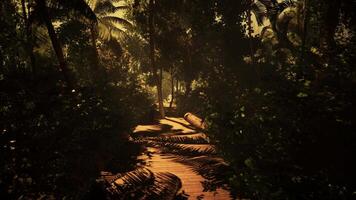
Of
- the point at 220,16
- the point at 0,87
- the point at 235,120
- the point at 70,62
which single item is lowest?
the point at 235,120

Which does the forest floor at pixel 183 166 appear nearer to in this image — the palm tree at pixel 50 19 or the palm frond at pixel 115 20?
the palm tree at pixel 50 19

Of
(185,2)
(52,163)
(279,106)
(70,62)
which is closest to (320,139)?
(279,106)

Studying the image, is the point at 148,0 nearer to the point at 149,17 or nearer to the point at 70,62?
the point at 149,17

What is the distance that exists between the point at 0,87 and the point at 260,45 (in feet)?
104

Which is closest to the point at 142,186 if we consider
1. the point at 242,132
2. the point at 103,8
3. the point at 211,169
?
the point at 211,169

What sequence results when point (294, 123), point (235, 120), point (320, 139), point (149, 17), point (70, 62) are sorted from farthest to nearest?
1. point (149, 17)
2. point (70, 62)
3. point (235, 120)
4. point (294, 123)
5. point (320, 139)

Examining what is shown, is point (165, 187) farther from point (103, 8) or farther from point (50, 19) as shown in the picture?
point (103, 8)

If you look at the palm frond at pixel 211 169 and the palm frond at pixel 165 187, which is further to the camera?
the palm frond at pixel 211 169

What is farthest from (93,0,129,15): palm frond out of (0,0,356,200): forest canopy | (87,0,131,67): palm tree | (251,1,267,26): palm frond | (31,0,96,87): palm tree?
(251,1,267,26): palm frond

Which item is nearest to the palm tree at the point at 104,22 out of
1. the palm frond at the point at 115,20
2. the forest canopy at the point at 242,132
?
the palm frond at the point at 115,20

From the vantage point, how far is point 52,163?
5.58 metres

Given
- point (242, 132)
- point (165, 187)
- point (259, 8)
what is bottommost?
point (165, 187)

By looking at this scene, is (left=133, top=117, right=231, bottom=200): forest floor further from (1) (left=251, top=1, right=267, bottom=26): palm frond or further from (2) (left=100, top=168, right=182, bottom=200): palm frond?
(1) (left=251, top=1, right=267, bottom=26): palm frond

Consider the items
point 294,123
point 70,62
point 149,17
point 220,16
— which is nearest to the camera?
point 294,123
